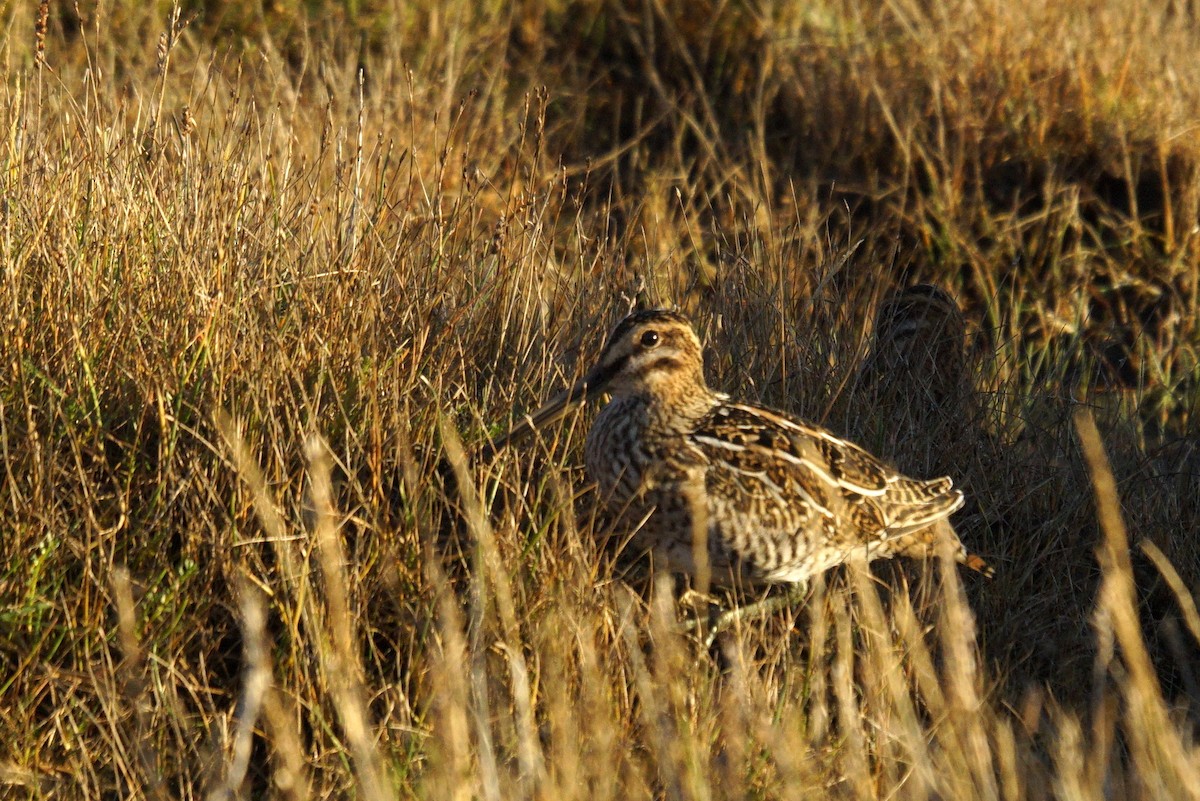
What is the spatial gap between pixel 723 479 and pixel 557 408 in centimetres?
51

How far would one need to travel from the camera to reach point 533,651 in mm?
3943

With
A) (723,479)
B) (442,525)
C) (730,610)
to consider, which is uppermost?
(723,479)

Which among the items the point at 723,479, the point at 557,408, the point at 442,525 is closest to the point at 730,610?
the point at 723,479

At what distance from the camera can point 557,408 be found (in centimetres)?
455

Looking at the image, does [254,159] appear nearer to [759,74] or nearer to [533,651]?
[533,651]

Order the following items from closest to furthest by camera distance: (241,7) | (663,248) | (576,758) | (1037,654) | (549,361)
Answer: (576,758), (1037,654), (549,361), (663,248), (241,7)

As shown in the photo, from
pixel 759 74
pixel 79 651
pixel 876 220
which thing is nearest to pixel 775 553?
pixel 79 651

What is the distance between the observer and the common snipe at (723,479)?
4.43m

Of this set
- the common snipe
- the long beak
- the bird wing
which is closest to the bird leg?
the common snipe

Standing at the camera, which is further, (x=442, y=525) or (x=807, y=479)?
(x=807, y=479)

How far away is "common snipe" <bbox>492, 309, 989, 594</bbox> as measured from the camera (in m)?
4.43

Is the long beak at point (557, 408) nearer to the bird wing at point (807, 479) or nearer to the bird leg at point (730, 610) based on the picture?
the bird wing at point (807, 479)

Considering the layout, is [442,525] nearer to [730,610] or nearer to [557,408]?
[557,408]

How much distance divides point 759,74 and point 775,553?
506 centimetres
